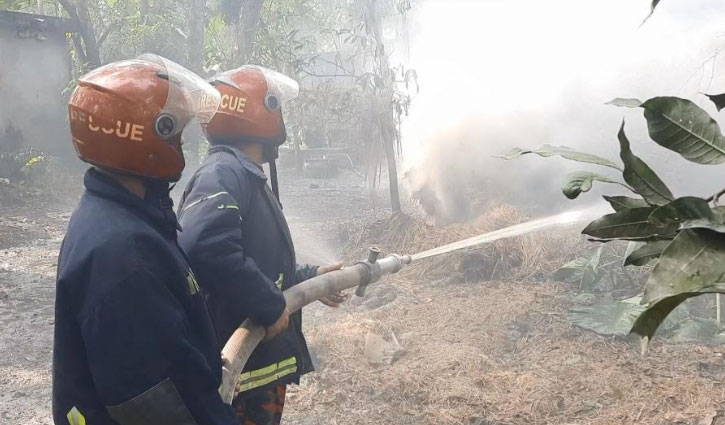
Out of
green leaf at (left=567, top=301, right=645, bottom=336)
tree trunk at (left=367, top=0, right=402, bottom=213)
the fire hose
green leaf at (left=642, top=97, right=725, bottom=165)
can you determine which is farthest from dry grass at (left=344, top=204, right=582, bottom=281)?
green leaf at (left=642, top=97, right=725, bottom=165)

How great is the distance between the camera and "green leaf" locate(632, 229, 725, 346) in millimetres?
772

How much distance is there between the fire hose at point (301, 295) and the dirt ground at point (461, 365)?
128 centimetres

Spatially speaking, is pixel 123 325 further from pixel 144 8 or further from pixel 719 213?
pixel 144 8

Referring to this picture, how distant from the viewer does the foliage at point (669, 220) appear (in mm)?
787

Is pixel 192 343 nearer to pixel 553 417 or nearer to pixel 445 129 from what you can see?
pixel 553 417

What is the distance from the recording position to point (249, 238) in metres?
2.91

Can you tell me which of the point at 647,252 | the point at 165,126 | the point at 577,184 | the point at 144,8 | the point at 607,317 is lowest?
the point at 607,317

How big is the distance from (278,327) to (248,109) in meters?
1.08

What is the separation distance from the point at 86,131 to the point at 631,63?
10.8 meters

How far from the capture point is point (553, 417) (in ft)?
13.8

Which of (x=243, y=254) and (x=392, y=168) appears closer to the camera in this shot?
(x=243, y=254)

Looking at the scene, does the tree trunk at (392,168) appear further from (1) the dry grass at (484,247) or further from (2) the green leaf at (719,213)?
(2) the green leaf at (719,213)

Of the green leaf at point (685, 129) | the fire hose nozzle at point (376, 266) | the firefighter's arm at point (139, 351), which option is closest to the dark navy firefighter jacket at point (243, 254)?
the fire hose nozzle at point (376, 266)

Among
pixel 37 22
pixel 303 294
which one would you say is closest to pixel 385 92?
pixel 303 294
